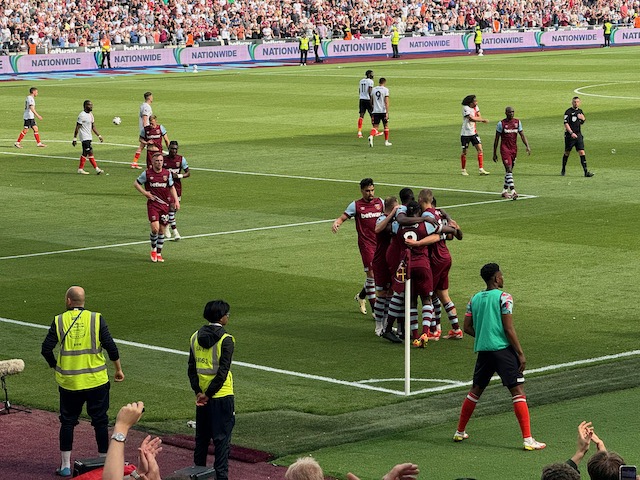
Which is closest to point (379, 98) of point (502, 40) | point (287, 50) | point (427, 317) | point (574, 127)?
point (574, 127)

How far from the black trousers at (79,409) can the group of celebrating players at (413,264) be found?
204 inches

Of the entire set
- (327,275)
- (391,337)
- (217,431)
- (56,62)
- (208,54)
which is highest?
(217,431)

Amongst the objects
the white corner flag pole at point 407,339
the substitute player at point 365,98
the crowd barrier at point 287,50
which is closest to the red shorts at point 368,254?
the white corner flag pole at point 407,339

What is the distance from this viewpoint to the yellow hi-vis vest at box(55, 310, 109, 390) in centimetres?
1270

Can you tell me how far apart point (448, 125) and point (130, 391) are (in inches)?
1210

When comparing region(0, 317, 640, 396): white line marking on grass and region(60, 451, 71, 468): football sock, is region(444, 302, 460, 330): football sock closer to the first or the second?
region(0, 317, 640, 396): white line marking on grass

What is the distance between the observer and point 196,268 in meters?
23.3

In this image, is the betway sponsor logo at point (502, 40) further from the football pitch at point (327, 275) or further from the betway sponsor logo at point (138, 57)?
the football pitch at point (327, 275)

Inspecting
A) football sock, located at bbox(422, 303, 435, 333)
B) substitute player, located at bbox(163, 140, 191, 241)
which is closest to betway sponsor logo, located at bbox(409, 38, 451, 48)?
substitute player, located at bbox(163, 140, 191, 241)

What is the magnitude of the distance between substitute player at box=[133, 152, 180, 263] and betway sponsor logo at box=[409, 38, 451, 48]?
6681 cm

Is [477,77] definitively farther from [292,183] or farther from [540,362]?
[540,362]

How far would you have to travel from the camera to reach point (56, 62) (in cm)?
7688

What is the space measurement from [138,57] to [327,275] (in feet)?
198

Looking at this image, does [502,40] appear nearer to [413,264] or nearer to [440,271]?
[440,271]
